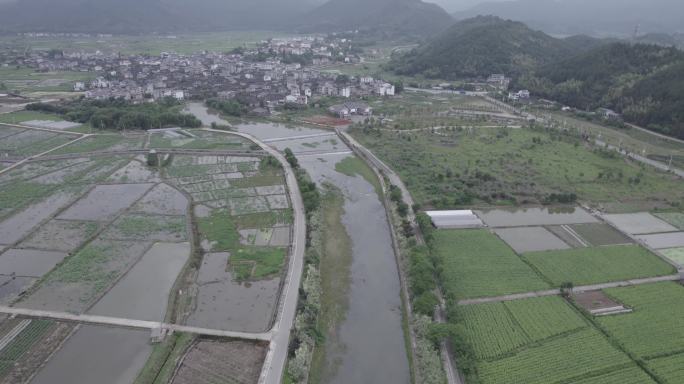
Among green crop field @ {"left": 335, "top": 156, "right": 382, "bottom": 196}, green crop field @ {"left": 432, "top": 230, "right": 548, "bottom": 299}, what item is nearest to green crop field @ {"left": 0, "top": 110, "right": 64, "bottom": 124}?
green crop field @ {"left": 335, "top": 156, "right": 382, "bottom": 196}

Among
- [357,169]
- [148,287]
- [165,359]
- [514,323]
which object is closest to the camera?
[165,359]

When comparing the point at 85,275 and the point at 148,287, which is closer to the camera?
the point at 148,287

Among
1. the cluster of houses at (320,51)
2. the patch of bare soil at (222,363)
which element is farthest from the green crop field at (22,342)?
the cluster of houses at (320,51)

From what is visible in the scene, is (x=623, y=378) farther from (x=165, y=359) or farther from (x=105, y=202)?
(x=105, y=202)

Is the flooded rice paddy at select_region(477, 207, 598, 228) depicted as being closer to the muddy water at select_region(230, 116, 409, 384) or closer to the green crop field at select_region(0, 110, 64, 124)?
the muddy water at select_region(230, 116, 409, 384)

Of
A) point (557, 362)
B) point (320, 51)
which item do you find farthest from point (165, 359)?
point (320, 51)

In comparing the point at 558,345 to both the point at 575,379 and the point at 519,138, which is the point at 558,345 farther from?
the point at 519,138

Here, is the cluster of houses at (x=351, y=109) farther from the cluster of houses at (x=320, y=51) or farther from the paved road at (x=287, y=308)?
the cluster of houses at (x=320, y=51)
